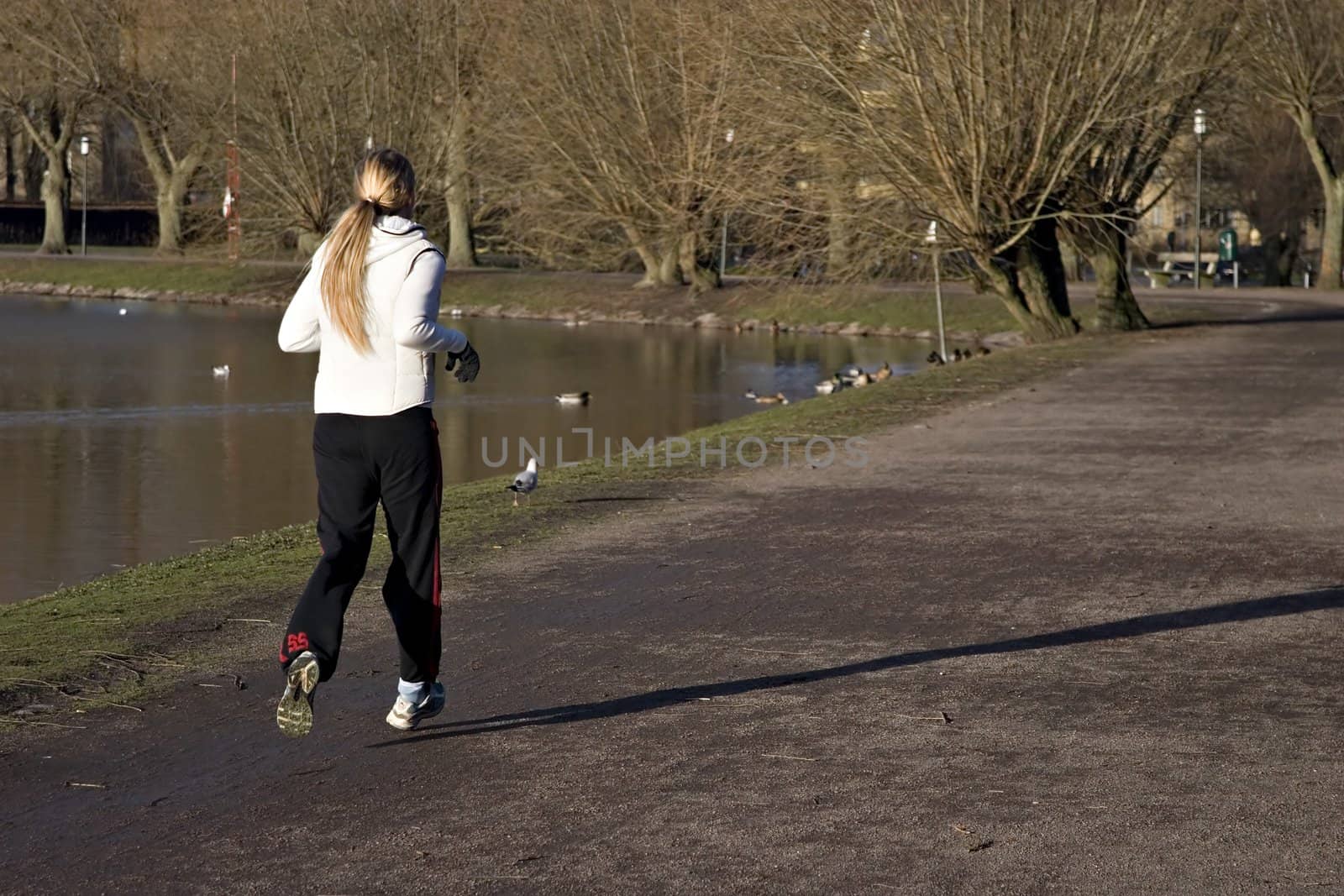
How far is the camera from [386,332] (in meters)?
6.21

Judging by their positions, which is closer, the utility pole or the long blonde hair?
the long blonde hair

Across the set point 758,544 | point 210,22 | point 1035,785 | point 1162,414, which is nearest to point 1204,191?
point 210,22

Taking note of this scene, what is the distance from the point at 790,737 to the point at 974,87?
892 inches

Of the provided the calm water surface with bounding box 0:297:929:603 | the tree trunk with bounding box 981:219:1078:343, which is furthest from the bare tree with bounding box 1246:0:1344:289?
the tree trunk with bounding box 981:219:1078:343

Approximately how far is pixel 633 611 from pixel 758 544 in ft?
6.92

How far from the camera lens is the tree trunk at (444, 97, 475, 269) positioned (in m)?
55.6

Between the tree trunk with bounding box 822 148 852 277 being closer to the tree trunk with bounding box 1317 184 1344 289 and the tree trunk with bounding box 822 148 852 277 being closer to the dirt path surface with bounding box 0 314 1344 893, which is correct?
the dirt path surface with bounding box 0 314 1344 893

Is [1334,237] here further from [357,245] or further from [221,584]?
[357,245]

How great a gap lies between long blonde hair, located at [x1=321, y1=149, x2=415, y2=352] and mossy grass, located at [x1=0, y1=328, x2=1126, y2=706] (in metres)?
1.85

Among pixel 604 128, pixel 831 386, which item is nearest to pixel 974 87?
pixel 831 386

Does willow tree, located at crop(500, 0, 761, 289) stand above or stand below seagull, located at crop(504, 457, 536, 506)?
above

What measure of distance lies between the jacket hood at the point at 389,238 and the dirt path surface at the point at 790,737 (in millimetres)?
1665

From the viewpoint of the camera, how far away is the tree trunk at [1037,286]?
30.1 m

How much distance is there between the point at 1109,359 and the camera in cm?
2503
